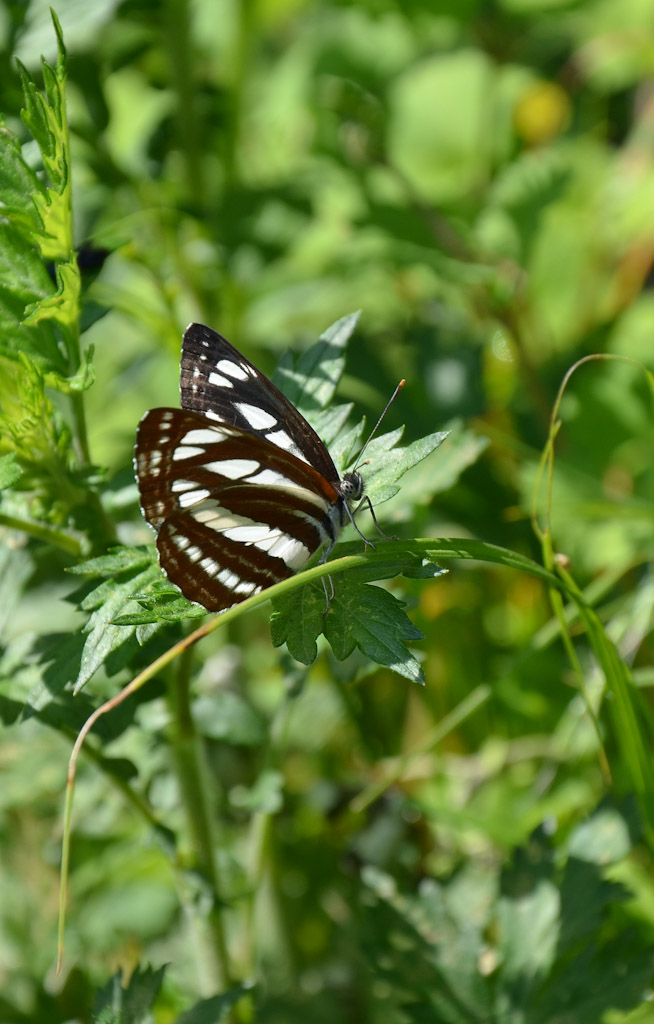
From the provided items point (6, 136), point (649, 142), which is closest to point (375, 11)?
point (649, 142)

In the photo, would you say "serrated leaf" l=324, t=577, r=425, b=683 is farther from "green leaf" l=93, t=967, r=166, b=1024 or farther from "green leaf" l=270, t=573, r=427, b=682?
"green leaf" l=93, t=967, r=166, b=1024

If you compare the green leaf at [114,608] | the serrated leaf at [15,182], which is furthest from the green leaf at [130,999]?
the serrated leaf at [15,182]

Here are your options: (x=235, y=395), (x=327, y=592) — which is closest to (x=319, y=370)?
(x=235, y=395)

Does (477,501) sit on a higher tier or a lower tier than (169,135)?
lower

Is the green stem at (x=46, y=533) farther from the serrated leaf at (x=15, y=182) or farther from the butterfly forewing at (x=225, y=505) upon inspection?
the serrated leaf at (x=15, y=182)

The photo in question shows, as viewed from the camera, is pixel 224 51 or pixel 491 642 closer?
pixel 491 642

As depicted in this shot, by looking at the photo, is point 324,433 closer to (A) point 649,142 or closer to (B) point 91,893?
(B) point 91,893
